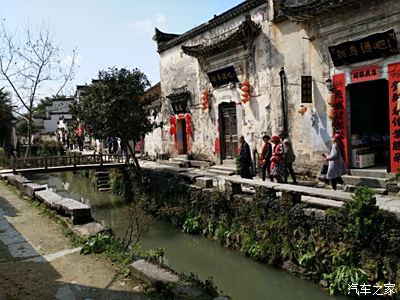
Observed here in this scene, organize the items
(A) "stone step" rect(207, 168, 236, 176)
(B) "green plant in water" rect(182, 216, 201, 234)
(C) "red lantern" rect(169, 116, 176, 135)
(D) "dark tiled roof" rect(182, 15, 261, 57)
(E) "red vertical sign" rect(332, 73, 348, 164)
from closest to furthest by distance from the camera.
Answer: (E) "red vertical sign" rect(332, 73, 348, 164) < (B) "green plant in water" rect(182, 216, 201, 234) < (D) "dark tiled roof" rect(182, 15, 261, 57) < (A) "stone step" rect(207, 168, 236, 176) < (C) "red lantern" rect(169, 116, 176, 135)

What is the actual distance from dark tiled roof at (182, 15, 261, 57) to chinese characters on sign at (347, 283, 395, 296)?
9.48 meters

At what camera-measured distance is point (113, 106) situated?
14.6m

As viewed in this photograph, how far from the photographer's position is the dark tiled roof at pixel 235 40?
518 inches

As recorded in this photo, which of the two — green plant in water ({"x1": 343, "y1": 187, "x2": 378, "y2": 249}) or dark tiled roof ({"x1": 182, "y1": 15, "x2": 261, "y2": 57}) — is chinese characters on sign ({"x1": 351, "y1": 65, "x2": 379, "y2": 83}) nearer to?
green plant in water ({"x1": 343, "y1": 187, "x2": 378, "y2": 249})

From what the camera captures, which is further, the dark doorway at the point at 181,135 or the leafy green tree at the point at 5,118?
the leafy green tree at the point at 5,118

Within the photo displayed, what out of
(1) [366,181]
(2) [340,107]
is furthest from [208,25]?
(1) [366,181]

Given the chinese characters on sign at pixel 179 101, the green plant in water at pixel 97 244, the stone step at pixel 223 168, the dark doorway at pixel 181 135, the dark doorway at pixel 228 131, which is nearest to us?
the green plant in water at pixel 97 244

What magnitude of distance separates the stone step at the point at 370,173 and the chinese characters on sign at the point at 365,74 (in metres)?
2.37

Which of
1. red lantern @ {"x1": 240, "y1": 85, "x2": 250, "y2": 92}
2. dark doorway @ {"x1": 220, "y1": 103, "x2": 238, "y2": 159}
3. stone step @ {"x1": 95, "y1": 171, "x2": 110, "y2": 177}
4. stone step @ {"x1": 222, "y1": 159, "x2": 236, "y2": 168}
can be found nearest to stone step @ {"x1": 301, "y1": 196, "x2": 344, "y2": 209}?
red lantern @ {"x1": 240, "y1": 85, "x2": 250, "y2": 92}

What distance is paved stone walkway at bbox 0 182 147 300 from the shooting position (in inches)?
176

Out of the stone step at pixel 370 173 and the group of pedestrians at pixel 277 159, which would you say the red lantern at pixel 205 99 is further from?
the stone step at pixel 370 173

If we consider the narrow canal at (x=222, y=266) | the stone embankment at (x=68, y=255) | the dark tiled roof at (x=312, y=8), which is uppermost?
the dark tiled roof at (x=312, y=8)

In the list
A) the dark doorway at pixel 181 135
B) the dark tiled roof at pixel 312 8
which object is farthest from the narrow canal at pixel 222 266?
the dark tiled roof at pixel 312 8

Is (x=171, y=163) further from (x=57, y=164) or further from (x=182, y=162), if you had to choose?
(x=57, y=164)
